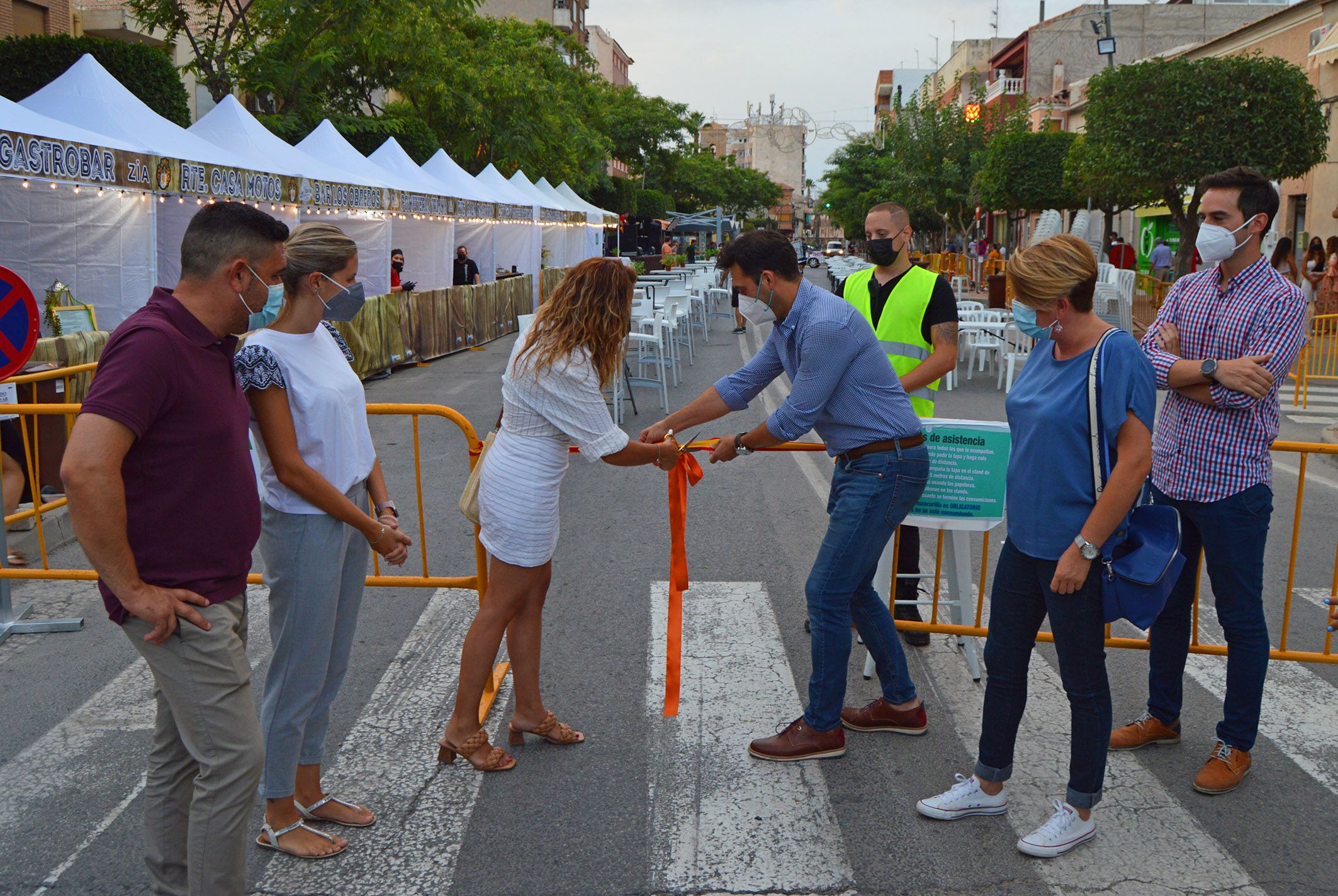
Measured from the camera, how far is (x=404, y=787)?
3.85m

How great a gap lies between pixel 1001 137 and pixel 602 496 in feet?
90.4

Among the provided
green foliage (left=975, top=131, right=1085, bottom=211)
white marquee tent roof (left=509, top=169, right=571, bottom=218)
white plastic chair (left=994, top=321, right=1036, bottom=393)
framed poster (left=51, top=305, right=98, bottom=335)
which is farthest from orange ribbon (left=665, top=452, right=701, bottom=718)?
green foliage (left=975, top=131, right=1085, bottom=211)

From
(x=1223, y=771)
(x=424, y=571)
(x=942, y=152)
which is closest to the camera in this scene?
(x=1223, y=771)

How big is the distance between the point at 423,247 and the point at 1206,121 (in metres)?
14.4

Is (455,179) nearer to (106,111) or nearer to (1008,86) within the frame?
(106,111)

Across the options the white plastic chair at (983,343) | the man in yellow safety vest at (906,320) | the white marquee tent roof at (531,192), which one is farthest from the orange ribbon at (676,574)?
the white marquee tent roof at (531,192)

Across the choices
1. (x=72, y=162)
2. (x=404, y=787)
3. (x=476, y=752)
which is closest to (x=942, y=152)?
(x=72, y=162)

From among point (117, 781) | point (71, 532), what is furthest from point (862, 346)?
point (71, 532)

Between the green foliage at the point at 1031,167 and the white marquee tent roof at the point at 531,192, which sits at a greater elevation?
the green foliage at the point at 1031,167

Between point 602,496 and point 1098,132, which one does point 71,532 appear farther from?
point 1098,132

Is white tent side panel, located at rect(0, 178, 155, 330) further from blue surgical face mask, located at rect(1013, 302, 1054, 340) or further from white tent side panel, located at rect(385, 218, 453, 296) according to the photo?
blue surgical face mask, located at rect(1013, 302, 1054, 340)

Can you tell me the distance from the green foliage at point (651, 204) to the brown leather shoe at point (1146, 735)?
2218 inches

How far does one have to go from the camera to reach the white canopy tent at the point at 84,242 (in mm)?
11969

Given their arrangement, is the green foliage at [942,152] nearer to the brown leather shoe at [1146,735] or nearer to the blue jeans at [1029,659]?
the brown leather shoe at [1146,735]
